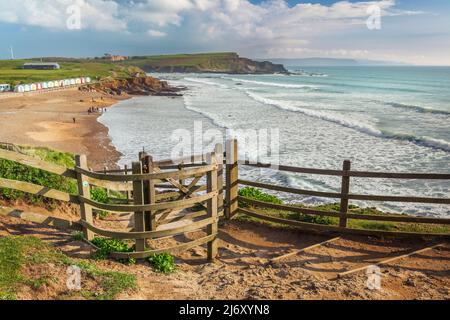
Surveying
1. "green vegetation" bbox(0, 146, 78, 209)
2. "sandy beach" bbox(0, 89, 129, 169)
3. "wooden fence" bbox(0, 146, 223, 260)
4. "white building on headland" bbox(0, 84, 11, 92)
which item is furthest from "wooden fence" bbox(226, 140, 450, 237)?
"white building on headland" bbox(0, 84, 11, 92)

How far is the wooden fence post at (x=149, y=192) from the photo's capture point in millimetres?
6727

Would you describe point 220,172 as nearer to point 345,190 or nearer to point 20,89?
point 345,190

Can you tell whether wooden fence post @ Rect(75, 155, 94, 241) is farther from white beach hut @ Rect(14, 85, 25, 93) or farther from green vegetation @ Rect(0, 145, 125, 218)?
white beach hut @ Rect(14, 85, 25, 93)

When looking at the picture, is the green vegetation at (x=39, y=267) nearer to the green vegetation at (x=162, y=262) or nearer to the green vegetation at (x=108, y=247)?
the green vegetation at (x=108, y=247)

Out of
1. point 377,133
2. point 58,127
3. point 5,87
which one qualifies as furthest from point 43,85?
point 377,133

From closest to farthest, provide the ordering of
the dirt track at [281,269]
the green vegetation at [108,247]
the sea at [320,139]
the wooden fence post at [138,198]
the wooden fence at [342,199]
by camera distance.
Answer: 1. the dirt track at [281,269]
2. the wooden fence post at [138,198]
3. the green vegetation at [108,247]
4. the wooden fence at [342,199]
5. the sea at [320,139]

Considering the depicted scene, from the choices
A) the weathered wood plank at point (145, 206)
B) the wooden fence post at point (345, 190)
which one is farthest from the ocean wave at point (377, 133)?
the weathered wood plank at point (145, 206)

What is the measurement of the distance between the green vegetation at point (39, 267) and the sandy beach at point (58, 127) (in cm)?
1460

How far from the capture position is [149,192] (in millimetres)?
6734

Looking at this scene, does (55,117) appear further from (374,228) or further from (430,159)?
(374,228)

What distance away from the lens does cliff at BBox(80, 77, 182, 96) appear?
77.6 meters

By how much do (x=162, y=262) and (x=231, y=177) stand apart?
3.06 metres

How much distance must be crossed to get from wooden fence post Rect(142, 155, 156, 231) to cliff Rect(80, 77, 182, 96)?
67.8 metres
